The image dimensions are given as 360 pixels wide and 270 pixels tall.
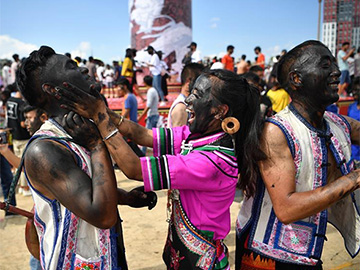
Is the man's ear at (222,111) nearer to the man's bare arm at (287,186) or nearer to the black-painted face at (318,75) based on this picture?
the man's bare arm at (287,186)

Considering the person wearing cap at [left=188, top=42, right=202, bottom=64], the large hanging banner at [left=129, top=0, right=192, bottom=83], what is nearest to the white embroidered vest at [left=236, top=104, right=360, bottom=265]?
the person wearing cap at [left=188, top=42, right=202, bottom=64]

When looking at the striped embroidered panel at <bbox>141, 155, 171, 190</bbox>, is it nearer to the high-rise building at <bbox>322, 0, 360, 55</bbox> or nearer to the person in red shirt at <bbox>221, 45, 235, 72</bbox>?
the person in red shirt at <bbox>221, 45, 235, 72</bbox>

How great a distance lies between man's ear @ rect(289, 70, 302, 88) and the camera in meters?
1.86

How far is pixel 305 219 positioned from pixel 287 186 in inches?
12.0

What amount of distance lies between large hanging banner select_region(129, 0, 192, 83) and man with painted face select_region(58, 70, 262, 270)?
1060cm

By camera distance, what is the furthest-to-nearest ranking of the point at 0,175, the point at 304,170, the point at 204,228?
the point at 0,175
the point at 304,170
the point at 204,228

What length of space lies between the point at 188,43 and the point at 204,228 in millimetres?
12302

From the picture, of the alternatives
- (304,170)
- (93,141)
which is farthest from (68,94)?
(304,170)

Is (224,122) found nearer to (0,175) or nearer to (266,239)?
(266,239)

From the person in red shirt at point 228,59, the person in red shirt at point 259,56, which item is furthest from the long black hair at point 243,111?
the person in red shirt at point 259,56

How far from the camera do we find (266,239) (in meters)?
1.86

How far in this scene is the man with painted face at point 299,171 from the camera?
1697mm

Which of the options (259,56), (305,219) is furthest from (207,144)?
(259,56)

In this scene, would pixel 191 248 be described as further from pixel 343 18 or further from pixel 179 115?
pixel 343 18
